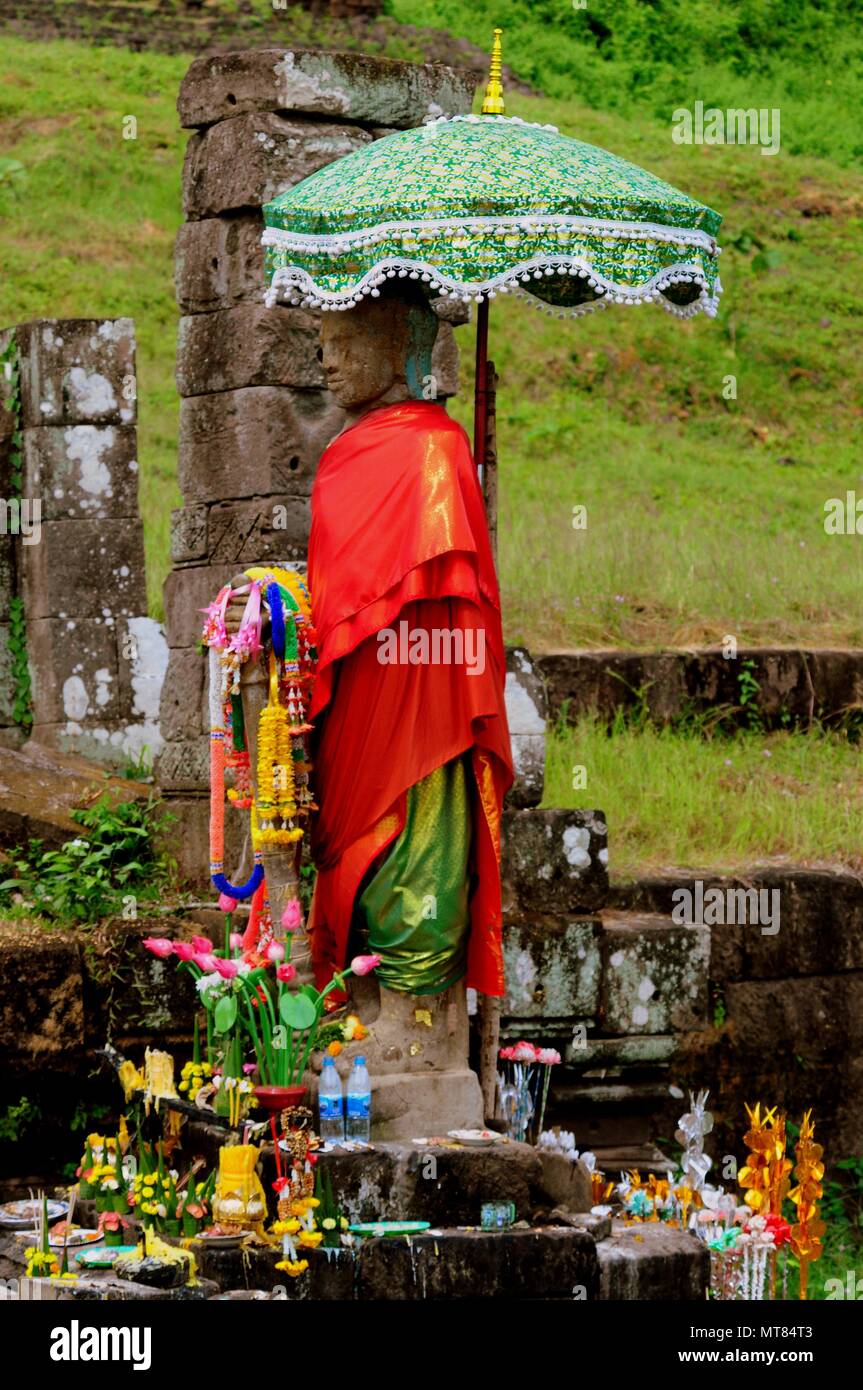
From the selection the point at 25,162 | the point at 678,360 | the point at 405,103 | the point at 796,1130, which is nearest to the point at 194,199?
the point at 405,103

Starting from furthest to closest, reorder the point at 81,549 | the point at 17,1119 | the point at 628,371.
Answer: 1. the point at 628,371
2. the point at 81,549
3. the point at 17,1119

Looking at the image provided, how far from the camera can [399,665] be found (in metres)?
6.18

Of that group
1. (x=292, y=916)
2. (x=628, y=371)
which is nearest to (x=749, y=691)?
(x=292, y=916)

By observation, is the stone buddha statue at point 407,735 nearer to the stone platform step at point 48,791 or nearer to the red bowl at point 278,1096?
the red bowl at point 278,1096

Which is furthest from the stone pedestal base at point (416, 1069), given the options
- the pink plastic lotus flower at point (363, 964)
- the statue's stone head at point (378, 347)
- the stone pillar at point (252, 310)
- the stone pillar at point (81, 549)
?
the stone pillar at point (81, 549)

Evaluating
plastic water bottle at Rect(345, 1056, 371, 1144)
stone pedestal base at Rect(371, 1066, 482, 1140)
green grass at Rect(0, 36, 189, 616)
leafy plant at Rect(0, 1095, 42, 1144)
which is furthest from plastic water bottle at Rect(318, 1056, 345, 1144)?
green grass at Rect(0, 36, 189, 616)

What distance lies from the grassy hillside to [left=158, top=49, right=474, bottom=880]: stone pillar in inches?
108

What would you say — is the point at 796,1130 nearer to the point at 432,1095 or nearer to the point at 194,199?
the point at 432,1095

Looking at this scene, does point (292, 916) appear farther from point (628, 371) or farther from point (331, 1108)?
point (628, 371)

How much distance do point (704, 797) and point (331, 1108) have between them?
131 inches

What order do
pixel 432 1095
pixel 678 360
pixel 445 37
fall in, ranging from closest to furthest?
1. pixel 432 1095
2. pixel 678 360
3. pixel 445 37

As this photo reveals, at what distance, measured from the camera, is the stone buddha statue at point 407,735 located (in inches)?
242
